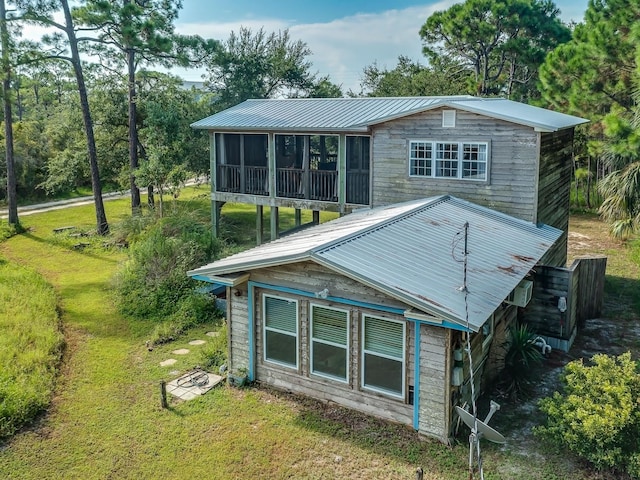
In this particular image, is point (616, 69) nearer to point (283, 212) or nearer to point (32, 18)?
point (283, 212)

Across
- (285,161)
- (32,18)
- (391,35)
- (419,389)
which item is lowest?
(419,389)

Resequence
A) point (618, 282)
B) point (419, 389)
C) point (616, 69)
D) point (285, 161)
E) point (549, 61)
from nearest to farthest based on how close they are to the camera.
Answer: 1. point (419, 389)
2. point (618, 282)
3. point (616, 69)
4. point (285, 161)
5. point (549, 61)

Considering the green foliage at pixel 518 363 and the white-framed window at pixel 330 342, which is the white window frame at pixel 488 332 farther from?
the white-framed window at pixel 330 342

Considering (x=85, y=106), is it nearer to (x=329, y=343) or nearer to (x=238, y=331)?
(x=238, y=331)

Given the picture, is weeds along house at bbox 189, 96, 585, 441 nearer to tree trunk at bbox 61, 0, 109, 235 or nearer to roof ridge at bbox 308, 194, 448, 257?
roof ridge at bbox 308, 194, 448, 257

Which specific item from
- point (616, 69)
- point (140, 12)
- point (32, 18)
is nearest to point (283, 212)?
point (140, 12)

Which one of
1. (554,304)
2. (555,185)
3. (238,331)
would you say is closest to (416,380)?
(238,331)
